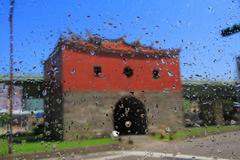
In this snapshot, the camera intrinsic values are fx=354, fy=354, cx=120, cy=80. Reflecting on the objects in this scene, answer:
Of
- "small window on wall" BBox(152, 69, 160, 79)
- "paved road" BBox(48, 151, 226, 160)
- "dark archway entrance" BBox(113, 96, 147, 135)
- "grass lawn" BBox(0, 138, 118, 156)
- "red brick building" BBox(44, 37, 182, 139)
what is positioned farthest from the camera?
"dark archway entrance" BBox(113, 96, 147, 135)

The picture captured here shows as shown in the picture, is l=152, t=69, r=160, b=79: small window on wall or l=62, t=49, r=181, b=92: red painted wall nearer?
l=62, t=49, r=181, b=92: red painted wall

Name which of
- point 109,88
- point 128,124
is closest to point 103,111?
point 109,88

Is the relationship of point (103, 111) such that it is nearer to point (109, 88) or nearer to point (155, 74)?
point (109, 88)

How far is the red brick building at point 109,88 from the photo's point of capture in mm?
26656

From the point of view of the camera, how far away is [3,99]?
39.0 m

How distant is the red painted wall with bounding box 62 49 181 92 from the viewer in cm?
2667

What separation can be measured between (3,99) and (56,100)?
1329 centimetres

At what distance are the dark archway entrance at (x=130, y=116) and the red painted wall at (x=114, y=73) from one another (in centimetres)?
154

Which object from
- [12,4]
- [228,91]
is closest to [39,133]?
[12,4]

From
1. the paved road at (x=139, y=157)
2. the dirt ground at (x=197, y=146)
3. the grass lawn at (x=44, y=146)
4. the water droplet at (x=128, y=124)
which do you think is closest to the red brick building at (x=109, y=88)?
the water droplet at (x=128, y=124)

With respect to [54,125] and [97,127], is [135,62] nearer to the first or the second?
[97,127]

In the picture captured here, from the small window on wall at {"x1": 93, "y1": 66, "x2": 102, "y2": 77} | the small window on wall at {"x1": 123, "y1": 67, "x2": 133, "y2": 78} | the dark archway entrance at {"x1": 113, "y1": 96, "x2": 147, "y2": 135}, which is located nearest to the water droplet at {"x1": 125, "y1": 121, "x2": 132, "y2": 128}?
the dark archway entrance at {"x1": 113, "y1": 96, "x2": 147, "y2": 135}

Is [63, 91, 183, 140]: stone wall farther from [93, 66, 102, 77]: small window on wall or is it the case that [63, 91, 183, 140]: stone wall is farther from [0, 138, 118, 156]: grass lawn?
[93, 66, 102, 77]: small window on wall

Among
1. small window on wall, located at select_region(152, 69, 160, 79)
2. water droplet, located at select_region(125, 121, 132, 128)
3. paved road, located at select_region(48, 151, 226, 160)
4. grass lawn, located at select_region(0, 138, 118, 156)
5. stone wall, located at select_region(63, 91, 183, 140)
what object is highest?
small window on wall, located at select_region(152, 69, 160, 79)
